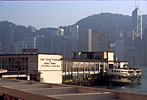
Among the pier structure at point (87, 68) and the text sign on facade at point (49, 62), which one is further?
the pier structure at point (87, 68)

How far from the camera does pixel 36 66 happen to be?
2645 inches

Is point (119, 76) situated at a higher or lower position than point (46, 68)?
lower

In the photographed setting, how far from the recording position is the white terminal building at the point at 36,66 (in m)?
65.5

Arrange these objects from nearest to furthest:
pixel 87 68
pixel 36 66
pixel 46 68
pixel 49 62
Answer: pixel 36 66 → pixel 46 68 → pixel 49 62 → pixel 87 68

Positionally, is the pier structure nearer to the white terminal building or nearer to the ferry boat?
the ferry boat

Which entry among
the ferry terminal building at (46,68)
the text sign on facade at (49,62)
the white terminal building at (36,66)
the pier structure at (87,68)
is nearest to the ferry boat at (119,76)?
the pier structure at (87,68)

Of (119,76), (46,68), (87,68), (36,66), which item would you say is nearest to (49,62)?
(46,68)

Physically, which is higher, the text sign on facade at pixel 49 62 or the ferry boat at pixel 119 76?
the text sign on facade at pixel 49 62

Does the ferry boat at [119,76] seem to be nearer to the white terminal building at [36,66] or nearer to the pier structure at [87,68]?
the pier structure at [87,68]

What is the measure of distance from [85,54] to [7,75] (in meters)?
42.8

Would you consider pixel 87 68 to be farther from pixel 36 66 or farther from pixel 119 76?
pixel 36 66

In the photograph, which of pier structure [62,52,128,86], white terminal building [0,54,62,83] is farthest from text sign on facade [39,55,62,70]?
pier structure [62,52,128,86]

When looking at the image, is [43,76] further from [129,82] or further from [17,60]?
[129,82]

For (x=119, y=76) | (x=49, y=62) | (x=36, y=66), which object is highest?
(x=49, y=62)
